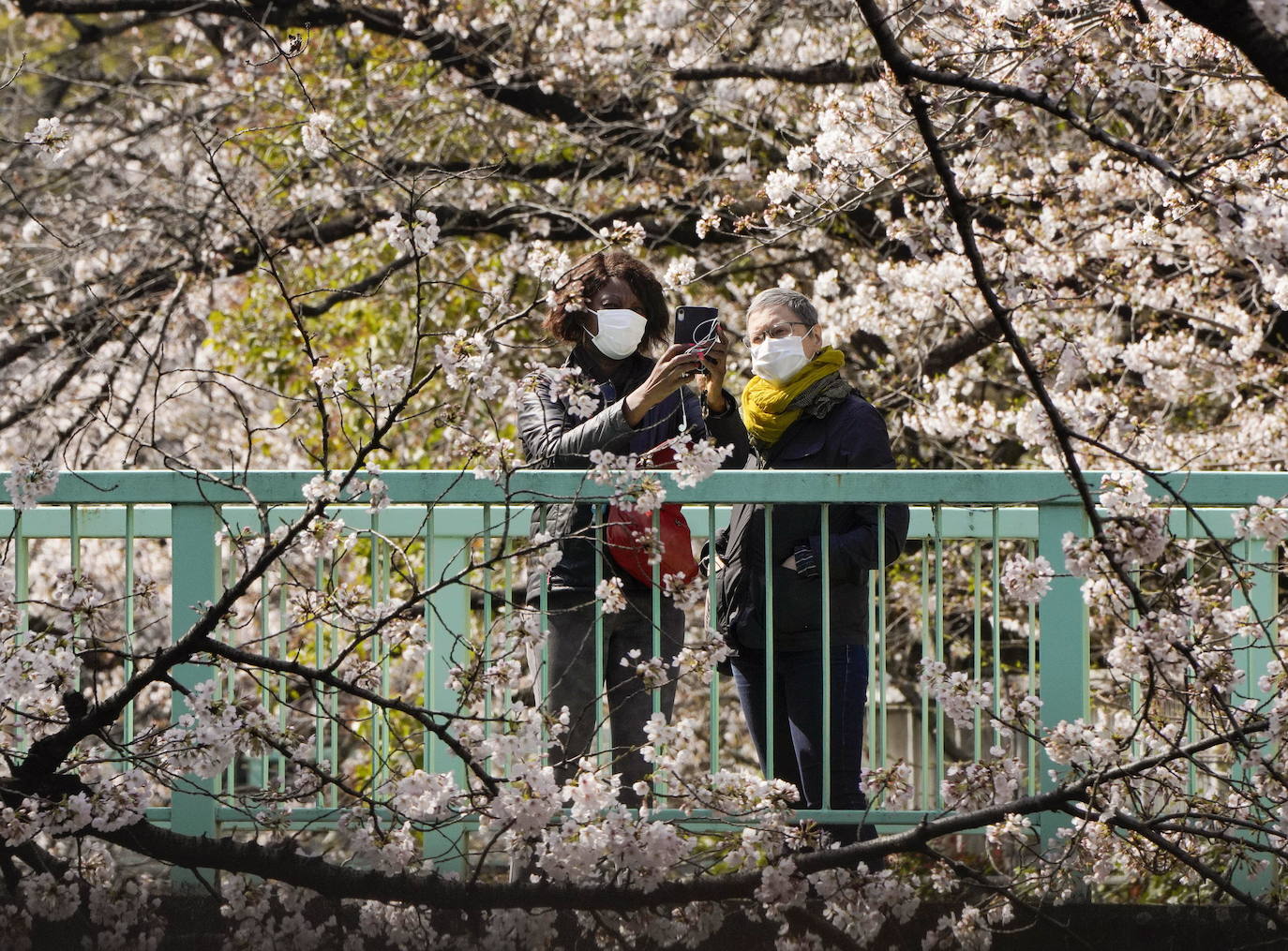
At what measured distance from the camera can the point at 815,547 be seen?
4.18 meters

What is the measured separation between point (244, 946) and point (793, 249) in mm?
5880

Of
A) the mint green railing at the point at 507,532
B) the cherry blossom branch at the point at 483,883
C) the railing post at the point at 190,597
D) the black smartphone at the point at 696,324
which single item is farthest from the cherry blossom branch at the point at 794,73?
the cherry blossom branch at the point at 483,883

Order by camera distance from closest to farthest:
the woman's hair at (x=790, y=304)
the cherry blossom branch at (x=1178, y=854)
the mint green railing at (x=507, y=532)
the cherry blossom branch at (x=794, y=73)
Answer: the cherry blossom branch at (x=1178, y=854)
the mint green railing at (x=507, y=532)
the woman's hair at (x=790, y=304)
the cherry blossom branch at (x=794, y=73)

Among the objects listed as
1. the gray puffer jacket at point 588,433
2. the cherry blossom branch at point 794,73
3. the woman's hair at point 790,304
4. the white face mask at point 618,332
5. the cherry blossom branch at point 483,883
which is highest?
the cherry blossom branch at point 794,73

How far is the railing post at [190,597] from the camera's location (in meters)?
4.06

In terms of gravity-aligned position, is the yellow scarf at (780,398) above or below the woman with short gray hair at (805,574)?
above

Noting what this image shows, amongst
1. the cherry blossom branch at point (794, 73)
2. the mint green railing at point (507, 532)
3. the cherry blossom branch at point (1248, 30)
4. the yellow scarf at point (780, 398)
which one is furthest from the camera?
the cherry blossom branch at point (794, 73)

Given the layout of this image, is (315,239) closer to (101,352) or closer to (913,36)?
(101,352)

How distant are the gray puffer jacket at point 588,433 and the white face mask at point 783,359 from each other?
0.71 ft

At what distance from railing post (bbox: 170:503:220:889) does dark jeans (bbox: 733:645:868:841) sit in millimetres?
1449

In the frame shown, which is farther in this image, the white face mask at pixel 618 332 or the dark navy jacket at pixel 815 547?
the white face mask at pixel 618 332

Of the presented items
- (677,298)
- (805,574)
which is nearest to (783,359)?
(805,574)

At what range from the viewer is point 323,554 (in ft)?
12.2

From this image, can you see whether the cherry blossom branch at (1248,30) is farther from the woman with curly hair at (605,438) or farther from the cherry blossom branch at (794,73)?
the cherry blossom branch at (794,73)
